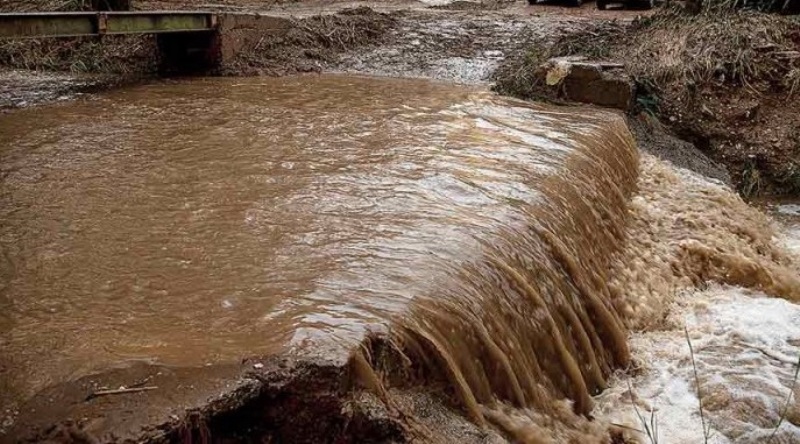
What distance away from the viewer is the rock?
664 cm

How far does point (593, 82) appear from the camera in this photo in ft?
22.0

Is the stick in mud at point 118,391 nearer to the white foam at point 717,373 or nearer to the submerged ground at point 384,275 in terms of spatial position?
the submerged ground at point 384,275

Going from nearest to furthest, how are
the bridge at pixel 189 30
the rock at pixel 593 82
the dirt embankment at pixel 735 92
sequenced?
the dirt embankment at pixel 735 92 → the rock at pixel 593 82 → the bridge at pixel 189 30

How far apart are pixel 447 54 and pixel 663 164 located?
3.68m

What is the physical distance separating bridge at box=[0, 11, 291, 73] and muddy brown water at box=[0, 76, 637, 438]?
4.70 feet

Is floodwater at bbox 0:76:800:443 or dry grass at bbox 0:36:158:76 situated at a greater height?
dry grass at bbox 0:36:158:76

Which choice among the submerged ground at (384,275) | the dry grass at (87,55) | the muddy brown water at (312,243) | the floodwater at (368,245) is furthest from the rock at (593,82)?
the dry grass at (87,55)

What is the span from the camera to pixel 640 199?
5.38 metres

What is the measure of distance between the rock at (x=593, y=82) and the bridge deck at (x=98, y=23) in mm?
3703

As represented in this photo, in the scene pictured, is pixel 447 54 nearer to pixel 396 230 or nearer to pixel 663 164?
pixel 663 164

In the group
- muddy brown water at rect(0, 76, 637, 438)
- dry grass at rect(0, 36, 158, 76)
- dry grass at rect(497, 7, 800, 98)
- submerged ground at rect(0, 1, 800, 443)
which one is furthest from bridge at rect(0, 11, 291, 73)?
dry grass at rect(497, 7, 800, 98)

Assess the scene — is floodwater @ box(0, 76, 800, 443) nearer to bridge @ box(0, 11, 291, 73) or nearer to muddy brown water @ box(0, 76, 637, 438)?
muddy brown water @ box(0, 76, 637, 438)

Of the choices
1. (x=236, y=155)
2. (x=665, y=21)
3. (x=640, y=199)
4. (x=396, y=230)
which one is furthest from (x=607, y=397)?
(x=665, y=21)

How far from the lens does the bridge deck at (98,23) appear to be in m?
6.21
